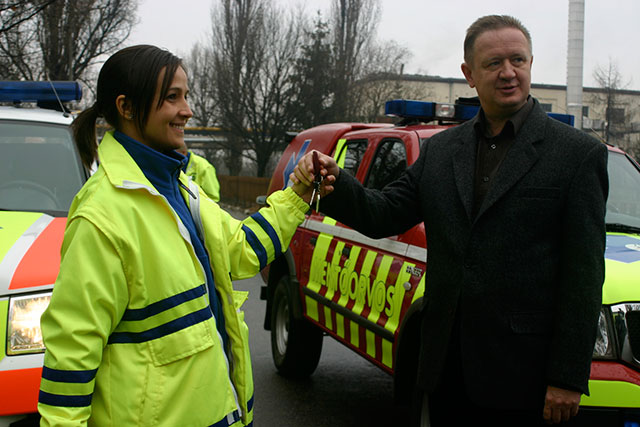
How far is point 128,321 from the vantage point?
2.00 m

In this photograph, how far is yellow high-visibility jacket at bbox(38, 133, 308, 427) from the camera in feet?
6.16

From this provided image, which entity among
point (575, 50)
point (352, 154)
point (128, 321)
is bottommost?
point (128, 321)

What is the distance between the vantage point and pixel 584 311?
7.65 ft

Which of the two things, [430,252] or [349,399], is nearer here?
[430,252]

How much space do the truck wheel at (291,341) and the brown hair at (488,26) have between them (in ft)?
10.6

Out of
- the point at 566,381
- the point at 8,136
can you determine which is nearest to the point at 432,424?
the point at 566,381

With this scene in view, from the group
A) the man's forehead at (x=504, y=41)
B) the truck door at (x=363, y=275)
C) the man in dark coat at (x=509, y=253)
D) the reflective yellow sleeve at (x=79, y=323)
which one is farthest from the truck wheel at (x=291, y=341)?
the reflective yellow sleeve at (x=79, y=323)

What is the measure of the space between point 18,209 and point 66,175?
17.7 inches

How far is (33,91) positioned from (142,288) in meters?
4.23

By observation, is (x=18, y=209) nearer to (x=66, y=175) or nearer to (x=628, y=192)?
(x=66, y=175)

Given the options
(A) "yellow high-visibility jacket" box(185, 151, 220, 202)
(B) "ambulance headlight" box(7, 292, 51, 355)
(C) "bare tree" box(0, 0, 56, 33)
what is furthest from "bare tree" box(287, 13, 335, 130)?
(B) "ambulance headlight" box(7, 292, 51, 355)

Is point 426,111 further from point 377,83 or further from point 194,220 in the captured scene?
point 377,83

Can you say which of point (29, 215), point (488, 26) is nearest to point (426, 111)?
point (488, 26)

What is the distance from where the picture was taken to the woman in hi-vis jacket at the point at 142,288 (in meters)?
1.89
